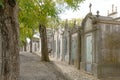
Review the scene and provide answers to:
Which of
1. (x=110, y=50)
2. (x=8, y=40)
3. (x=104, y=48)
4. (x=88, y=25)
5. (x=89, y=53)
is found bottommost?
(x=89, y=53)

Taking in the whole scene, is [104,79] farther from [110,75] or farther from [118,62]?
[118,62]

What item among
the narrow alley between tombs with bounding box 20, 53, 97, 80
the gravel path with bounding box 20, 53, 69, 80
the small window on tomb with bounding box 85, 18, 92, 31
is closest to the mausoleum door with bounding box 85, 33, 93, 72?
the small window on tomb with bounding box 85, 18, 92, 31

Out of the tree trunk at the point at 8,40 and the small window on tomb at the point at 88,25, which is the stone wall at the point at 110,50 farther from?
the tree trunk at the point at 8,40

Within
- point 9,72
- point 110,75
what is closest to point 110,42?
point 110,75

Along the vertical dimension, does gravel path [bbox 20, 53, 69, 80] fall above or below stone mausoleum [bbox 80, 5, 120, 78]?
below

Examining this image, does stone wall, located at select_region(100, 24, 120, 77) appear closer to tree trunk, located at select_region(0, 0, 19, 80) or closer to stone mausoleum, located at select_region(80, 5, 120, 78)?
stone mausoleum, located at select_region(80, 5, 120, 78)

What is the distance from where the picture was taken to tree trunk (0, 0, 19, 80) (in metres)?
5.20

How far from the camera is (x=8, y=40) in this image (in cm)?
522

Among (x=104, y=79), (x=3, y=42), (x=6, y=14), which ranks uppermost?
(x=6, y=14)

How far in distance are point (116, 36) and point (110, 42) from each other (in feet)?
1.76

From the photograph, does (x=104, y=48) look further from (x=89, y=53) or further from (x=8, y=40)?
(x=8, y=40)

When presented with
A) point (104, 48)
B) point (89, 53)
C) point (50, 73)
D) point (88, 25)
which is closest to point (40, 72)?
point (50, 73)

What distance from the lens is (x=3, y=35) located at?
523 cm

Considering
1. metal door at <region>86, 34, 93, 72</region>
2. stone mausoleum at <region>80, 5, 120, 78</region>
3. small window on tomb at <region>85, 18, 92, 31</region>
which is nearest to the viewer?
stone mausoleum at <region>80, 5, 120, 78</region>
